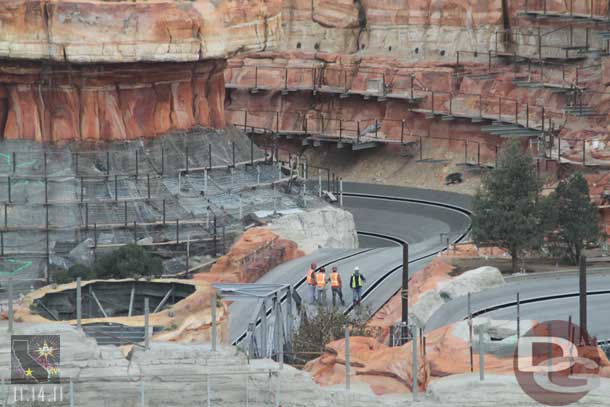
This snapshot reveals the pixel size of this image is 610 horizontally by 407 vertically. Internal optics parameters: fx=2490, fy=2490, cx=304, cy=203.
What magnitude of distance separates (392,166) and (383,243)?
12.7 meters

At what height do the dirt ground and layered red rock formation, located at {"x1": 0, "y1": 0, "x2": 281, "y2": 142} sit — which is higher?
layered red rock formation, located at {"x1": 0, "y1": 0, "x2": 281, "y2": 142}

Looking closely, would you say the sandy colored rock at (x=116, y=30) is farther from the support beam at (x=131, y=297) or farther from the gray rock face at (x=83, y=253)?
the support beam at (x=131, y=297)

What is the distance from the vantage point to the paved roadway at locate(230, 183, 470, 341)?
257ft

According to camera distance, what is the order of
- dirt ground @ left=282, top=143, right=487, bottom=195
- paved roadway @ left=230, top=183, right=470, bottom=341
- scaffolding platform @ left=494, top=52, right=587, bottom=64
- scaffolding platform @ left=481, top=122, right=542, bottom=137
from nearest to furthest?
paved roadway @ left=230, top=183, right=470, bottom=341 < scaffolding platform @ left=481, top=122, right=542, bottom=137 < dirt ground @ left=282, top=143, right=487, bottom=195 < scaffolding platform @ left=494, top=52, right=587, bottom=64

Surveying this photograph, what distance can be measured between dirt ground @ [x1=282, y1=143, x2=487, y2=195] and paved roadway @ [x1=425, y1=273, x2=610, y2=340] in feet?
85.2

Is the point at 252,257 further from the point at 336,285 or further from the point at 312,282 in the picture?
the point at 336,285

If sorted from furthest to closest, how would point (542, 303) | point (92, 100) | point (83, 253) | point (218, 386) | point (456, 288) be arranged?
point (92, 100)
point (83, 253)
point (456, 288)
point (542, 303)
point (218, 386)

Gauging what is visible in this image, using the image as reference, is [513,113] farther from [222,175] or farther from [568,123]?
[222,175]

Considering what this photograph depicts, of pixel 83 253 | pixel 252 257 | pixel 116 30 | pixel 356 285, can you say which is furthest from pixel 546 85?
pixel 356 285

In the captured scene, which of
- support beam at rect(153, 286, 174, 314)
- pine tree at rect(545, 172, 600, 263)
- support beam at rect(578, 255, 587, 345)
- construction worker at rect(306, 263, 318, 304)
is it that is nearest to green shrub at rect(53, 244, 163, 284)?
construction worker at rect(306, 263, 318, 304)

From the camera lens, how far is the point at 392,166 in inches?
4237

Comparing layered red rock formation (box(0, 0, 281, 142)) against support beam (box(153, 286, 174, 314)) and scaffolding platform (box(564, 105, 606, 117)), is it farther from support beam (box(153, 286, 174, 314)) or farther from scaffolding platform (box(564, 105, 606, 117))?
support beam (box(153, 286, 174, 314))

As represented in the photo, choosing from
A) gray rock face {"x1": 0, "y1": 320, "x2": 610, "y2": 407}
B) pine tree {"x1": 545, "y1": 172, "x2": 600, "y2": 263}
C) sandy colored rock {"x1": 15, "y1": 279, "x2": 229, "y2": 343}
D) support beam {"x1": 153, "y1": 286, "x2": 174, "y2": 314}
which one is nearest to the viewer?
gray rock face {"x1": 0, "y1": 320, "x2": 610, "y2": 407}

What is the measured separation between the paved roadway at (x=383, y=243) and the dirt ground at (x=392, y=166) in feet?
3.55
